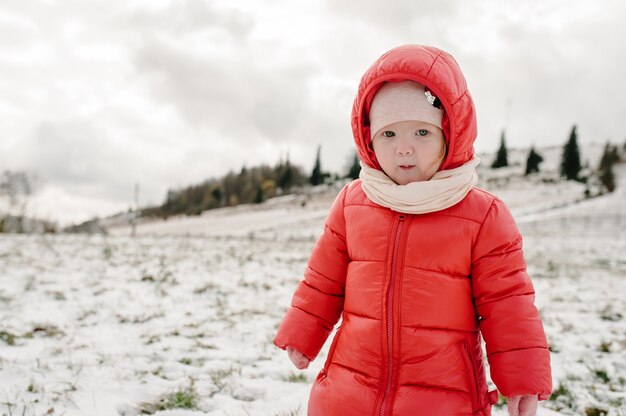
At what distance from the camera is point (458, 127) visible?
1.79m

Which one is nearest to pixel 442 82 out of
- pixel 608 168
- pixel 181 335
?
pixel 181 335

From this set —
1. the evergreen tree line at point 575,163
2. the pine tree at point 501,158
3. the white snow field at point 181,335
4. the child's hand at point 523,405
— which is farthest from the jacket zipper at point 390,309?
the pine tree at point 501,158

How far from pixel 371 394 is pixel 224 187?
91.8 metres

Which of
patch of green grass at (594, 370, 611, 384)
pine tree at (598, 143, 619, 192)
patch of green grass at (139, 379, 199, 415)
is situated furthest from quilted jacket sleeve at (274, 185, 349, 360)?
pine tree at (598, 143, 619, 192)

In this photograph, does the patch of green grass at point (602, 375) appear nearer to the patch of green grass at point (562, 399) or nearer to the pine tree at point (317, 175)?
the patch of green grass at point (562, 399)

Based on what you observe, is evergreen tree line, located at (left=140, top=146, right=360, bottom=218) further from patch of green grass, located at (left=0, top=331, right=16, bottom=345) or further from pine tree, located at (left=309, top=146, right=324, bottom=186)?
patch of green grass, located at (left=0, top=331, right=16, bottom=345)

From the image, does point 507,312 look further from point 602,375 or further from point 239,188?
point 239,188

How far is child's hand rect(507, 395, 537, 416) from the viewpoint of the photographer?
→ 1.66 meters

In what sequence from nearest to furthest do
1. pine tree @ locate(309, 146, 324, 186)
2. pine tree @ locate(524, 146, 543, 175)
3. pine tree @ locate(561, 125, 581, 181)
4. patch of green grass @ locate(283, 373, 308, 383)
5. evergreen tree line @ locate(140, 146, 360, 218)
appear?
patch of green grass @ locate(283, 373, 308, 383) < pine tree @ locate(561, 125, 581, 181) < pine tree @ locate(524, 146, 543, 175) < pine tree @ locate(309, 146, 324, 186) < evergreen tree line @ locate(140, 146, 360, 218)

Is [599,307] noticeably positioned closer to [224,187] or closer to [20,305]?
[20,305]

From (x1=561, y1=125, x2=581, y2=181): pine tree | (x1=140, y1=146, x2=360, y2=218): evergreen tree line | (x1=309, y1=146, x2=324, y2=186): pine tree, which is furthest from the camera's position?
(x1=140, y1=146, x2=360, y2=218): evergreen tree line

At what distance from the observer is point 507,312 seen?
1712 mm

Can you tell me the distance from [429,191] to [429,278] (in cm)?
33

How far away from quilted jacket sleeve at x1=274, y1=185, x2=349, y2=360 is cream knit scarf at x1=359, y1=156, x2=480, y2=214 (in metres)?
0.32
